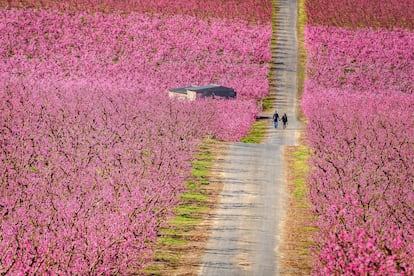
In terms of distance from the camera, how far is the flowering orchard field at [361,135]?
26.4 metres

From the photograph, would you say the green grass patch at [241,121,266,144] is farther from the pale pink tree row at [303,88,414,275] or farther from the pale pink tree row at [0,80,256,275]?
the pale pink tree row at [303,88,414,275]

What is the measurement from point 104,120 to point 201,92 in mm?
18937

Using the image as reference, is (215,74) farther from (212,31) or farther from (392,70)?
(392,70)

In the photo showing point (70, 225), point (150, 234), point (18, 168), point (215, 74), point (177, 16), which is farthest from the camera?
point (177, 16)

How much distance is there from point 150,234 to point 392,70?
70.6 metres

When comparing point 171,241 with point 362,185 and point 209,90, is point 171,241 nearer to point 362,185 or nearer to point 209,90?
point 362,185

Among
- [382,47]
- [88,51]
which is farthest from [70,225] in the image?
[382,47]

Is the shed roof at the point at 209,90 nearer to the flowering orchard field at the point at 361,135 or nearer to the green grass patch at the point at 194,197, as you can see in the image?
the flowering orchard field at the point at 361,135

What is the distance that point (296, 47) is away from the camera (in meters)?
102

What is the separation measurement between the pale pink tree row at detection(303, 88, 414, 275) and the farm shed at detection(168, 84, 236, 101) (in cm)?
786

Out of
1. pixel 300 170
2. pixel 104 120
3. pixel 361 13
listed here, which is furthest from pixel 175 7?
pixel 300 170

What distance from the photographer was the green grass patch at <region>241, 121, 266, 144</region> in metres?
64.1

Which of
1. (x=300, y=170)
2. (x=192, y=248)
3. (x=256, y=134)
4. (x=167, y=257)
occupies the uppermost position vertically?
(x=167, y=257)

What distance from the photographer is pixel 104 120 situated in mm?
58031
